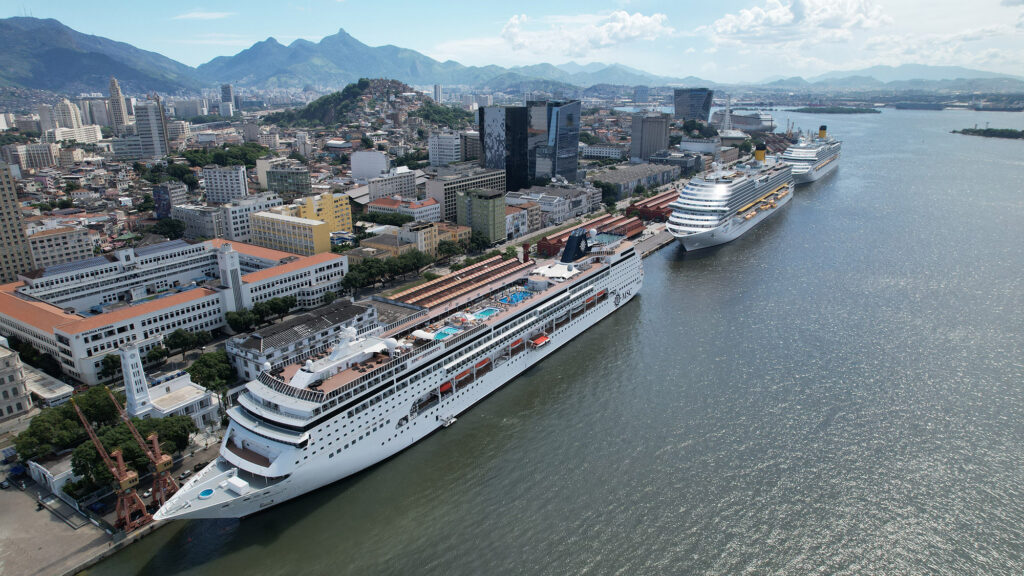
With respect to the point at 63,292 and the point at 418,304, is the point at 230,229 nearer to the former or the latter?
the point at 63,292

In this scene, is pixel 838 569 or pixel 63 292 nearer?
pixel 838 569

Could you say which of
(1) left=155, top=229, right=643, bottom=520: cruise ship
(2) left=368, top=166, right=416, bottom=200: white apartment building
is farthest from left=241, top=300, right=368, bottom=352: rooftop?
(2) left=368, top=166, right=416, bottom=200: white apartment building

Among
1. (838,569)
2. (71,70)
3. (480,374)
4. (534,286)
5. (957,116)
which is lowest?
(838,569)

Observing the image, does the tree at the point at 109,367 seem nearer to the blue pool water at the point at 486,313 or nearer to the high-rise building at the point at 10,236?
the high-rise building at the point at 10,236

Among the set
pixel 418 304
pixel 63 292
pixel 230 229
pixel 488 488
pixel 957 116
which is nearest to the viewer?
pixel 488 488

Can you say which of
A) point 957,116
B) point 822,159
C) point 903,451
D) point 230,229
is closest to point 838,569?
point 903,451

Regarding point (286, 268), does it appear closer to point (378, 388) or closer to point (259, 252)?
point (259, 252)
